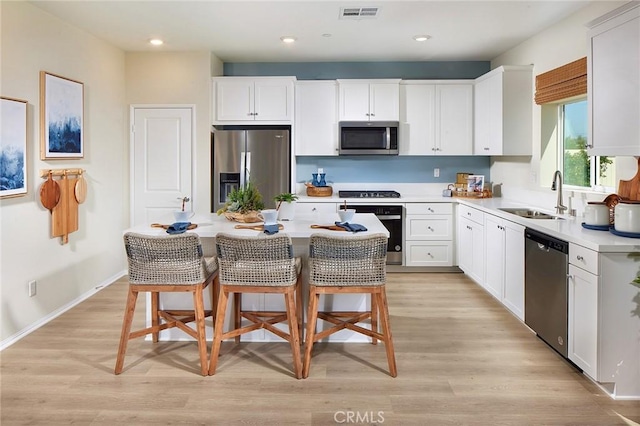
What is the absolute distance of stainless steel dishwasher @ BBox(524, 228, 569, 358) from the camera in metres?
2.99

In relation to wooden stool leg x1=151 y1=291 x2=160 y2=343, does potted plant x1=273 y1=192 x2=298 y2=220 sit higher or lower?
higher

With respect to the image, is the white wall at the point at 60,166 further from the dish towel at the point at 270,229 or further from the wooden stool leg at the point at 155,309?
the dish towel at the point at 270,229

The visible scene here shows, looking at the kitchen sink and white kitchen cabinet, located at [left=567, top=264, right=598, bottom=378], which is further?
the kitchen sink

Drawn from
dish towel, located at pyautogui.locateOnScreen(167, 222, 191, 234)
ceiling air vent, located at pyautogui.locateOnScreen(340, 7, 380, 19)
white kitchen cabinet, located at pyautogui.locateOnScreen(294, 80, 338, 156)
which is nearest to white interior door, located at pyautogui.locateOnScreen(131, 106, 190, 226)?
white kitchen cabinet, located at pyautogui.locateOnScreen(294, 80, 338, 156)

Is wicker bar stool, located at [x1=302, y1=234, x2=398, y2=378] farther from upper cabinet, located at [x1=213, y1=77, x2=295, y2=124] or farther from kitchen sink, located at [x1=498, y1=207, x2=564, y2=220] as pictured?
upper cabinet, located at [x1=213, y1=77, x2=295, y2=124]

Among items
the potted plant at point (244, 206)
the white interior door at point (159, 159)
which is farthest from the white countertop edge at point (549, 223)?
the potted plant at point (244, 206)

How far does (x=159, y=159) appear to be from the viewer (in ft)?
18.2

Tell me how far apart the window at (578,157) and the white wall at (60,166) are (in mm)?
4558

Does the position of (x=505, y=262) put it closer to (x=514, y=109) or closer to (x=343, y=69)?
(x=514, y=109)

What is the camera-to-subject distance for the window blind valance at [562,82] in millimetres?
3840

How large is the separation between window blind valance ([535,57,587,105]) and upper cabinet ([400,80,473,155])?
120 centimetres

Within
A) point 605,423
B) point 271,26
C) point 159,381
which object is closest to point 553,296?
point 605,423

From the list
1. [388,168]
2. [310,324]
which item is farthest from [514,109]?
[310,324]

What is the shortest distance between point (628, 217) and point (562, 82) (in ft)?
6.06
